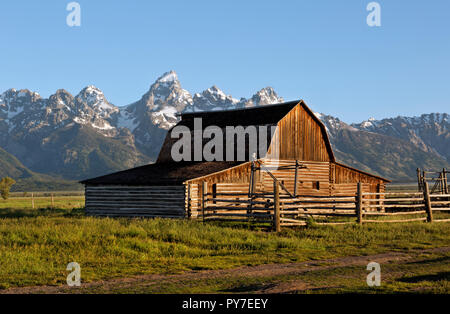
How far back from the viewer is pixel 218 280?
1256 cm

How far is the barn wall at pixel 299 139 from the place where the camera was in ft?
120

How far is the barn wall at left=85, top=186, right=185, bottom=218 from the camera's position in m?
31.8

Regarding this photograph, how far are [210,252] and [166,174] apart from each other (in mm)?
17161

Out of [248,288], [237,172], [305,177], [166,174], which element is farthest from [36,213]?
[248,288]

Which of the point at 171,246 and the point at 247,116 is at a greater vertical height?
the point at 247,116

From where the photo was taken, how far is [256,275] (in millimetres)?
13258

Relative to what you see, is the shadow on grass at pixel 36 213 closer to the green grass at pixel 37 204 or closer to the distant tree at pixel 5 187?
the green grass at pixel 37 204

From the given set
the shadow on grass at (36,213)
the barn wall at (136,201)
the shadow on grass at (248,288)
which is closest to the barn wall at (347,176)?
the barn wall at (136,201)

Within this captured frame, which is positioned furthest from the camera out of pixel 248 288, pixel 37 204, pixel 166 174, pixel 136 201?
pixel 37 204

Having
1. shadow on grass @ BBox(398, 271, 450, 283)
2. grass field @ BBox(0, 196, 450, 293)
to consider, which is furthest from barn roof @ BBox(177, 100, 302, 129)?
shadow on grass @ BBox(398, 271, 450, 283)

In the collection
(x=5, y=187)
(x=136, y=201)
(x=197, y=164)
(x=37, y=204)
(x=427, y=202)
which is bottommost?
(x=37, y=204)

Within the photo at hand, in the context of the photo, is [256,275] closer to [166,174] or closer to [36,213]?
[166,174]

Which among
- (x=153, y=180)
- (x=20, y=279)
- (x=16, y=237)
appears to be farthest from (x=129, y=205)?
(x=20, y=279)
